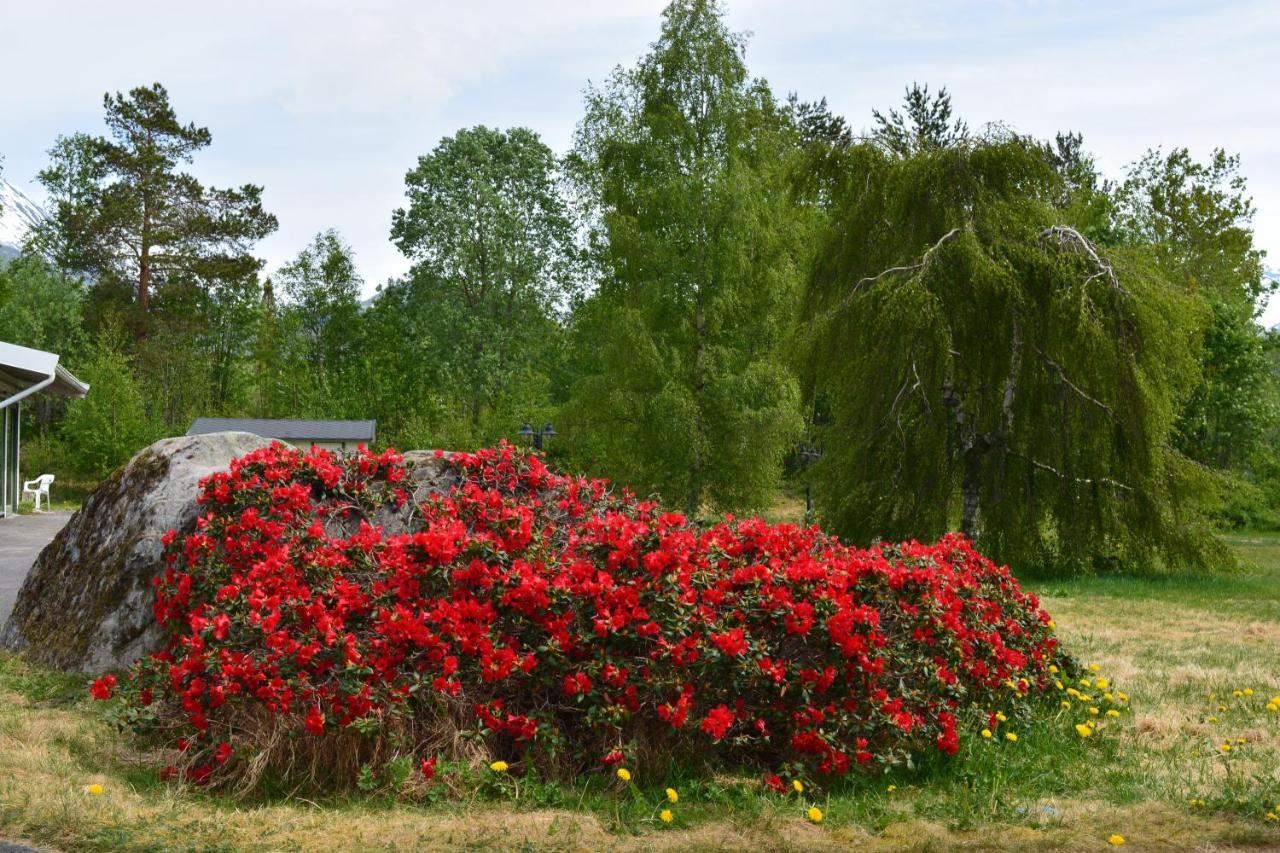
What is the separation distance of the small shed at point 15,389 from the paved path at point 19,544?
58 cm

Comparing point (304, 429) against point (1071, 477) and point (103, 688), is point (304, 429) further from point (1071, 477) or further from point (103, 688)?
point (103, 688)

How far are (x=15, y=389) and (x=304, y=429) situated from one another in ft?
32.4

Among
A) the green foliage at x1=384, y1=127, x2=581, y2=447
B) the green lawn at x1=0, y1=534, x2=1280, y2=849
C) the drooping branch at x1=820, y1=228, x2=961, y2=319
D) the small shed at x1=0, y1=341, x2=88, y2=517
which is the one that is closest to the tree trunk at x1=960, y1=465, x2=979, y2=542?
the drooping branch at x1=820, y1=228, x2=961, y2=319

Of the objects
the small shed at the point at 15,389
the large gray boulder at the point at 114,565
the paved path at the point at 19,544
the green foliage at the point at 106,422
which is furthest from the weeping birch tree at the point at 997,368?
the green foliage at the point at 106,422

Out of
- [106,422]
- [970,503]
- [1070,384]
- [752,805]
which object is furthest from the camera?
[106,422]

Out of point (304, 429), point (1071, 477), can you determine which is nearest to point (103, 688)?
point (1071, 477)

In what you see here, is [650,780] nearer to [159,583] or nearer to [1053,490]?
[159,583]

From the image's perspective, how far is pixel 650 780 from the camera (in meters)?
3.96

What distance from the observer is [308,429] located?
28234mm

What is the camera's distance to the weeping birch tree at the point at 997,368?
12.2 meters

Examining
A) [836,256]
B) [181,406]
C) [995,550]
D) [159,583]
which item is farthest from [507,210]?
[159,583]

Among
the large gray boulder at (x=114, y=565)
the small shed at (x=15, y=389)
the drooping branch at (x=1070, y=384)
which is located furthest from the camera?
the small shed at (x=15, y=389)

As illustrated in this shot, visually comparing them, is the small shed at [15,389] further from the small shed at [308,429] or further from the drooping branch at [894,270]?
the drooping branch at [894,270]

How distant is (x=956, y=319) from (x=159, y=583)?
9764 mm
